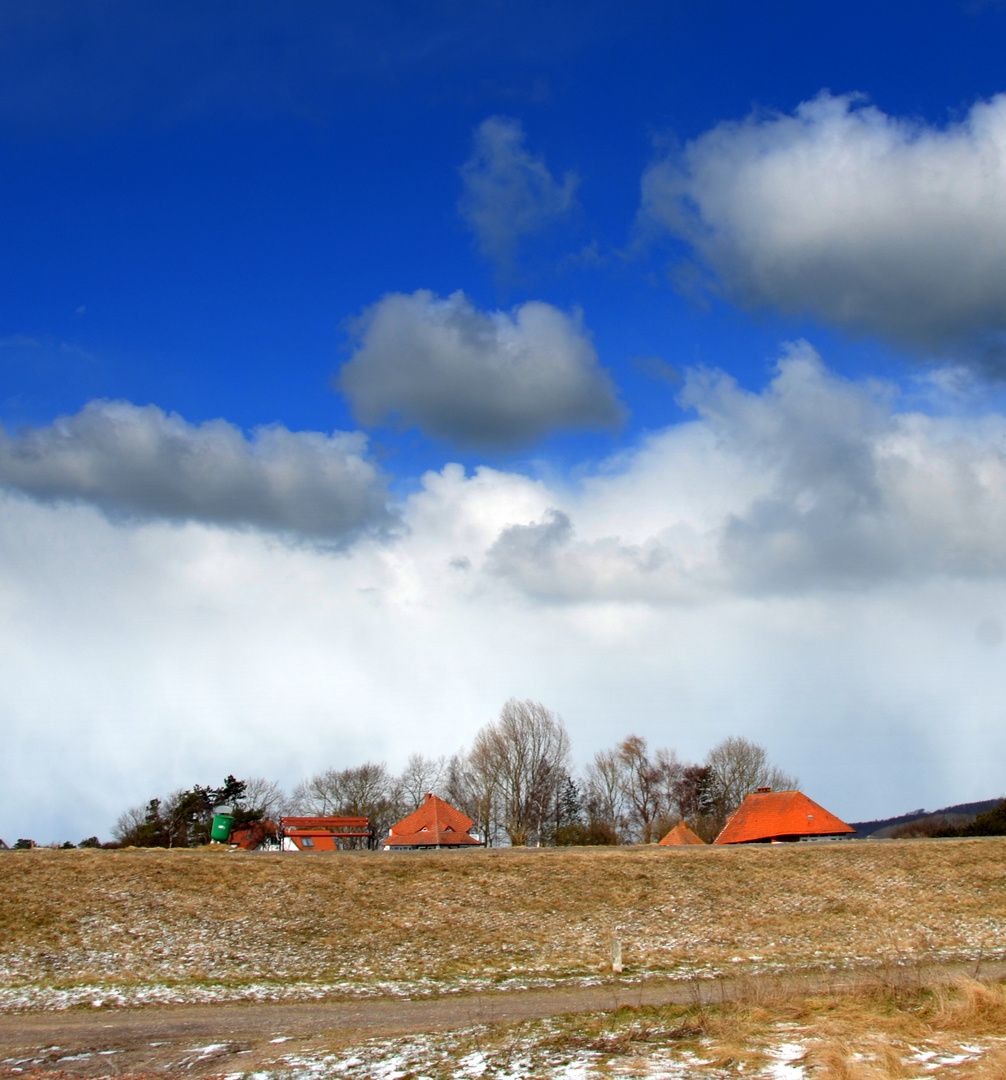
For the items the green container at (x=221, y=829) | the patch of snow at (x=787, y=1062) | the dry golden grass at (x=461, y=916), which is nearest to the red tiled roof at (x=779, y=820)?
the dry golden grass at (x=461, y=916)

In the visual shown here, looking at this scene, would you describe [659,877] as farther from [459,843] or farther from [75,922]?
[459,843]

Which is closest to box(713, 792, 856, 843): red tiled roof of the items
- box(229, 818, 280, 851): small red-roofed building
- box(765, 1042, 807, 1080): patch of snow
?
box(229, 818, 280, 851): small red-roofed building

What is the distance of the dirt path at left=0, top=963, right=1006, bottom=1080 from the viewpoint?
1414 cm

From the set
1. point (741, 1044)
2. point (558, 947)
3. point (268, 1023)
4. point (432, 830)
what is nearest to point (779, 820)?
point (432, 830)

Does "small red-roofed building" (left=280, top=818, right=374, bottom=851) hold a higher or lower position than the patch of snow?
lower

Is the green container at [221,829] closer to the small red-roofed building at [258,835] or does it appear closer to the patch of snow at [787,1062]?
the small red-roofed building at [258,835]

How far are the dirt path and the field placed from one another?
0.84ft

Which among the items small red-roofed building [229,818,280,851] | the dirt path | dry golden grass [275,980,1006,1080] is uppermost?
dry golden grass [275,980,1006,1080]

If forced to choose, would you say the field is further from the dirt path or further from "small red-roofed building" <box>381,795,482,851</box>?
"small red-roofed building" <box>381,795,482,851</box>

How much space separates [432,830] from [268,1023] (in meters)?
54.3

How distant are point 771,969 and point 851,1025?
10458 millimetres

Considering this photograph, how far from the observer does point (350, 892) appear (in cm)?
3130

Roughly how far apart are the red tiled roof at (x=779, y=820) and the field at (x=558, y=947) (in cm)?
2262

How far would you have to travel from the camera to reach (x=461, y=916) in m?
Answer: 29.0
